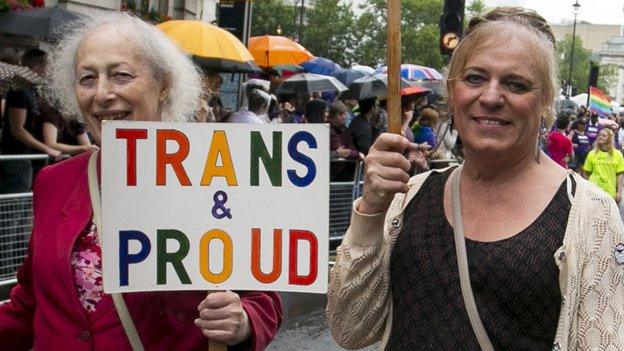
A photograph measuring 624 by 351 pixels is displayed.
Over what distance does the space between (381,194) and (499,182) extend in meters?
0.32

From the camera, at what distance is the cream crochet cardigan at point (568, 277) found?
2.51m

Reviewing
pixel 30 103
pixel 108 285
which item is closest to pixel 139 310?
pixel 108 285

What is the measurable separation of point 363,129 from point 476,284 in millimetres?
10292

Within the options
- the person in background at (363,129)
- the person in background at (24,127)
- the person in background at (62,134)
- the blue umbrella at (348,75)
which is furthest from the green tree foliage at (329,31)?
the person in background at (24,127)

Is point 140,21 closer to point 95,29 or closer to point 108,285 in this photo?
point 95,29

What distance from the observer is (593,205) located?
2.60 meters

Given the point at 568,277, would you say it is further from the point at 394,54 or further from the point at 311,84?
the point at 311,84

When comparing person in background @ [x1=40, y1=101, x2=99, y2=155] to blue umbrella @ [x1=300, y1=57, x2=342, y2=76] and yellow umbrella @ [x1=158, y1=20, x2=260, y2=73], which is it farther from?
blue umbrella @ [x1=300, y1=57, x2=342, y2=76]

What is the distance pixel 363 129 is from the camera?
42.1 ft

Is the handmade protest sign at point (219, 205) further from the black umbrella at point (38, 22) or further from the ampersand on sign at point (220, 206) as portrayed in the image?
the black umbrella at point (38, 22)

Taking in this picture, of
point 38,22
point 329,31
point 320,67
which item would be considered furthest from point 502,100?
point 329,31

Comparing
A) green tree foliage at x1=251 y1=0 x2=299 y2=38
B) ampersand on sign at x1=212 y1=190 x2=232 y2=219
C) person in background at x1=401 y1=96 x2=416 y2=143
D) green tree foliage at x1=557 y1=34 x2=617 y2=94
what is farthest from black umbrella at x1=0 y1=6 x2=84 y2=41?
green tree foliage at x1=557 y1=34 x2=617 y2=94

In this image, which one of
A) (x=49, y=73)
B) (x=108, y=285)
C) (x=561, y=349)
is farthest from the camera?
(x=49, y=73)

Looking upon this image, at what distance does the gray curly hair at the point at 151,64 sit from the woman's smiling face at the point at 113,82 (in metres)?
0.03
